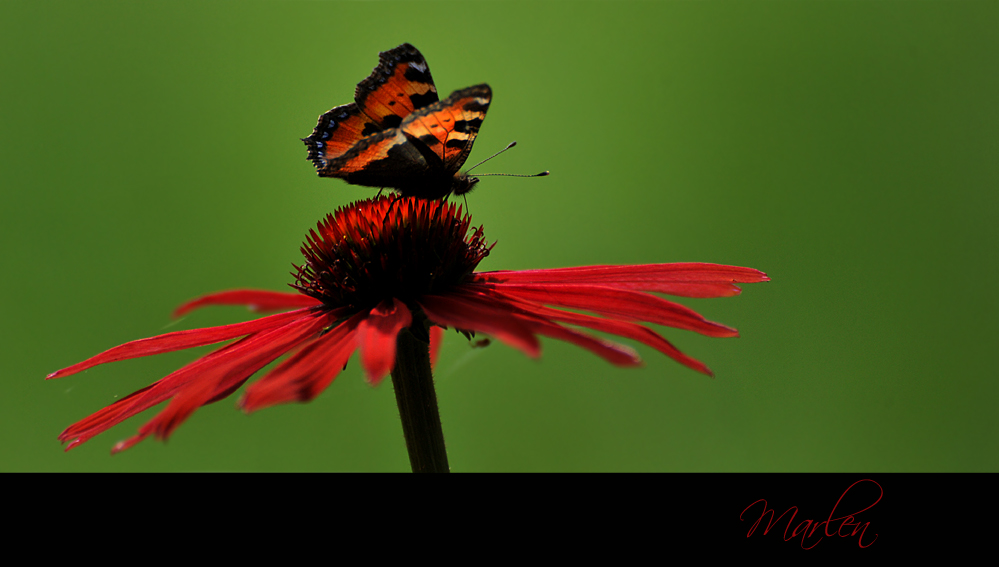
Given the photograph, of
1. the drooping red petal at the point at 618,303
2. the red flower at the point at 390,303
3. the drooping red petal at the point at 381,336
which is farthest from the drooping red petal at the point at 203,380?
the drooping red petal at the point at 618,303

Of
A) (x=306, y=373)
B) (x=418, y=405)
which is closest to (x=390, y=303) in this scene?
(x=418, y=405)

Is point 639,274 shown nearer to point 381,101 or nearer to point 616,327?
point 616,327

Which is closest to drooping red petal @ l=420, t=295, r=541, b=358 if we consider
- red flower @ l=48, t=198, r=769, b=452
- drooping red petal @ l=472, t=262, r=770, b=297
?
red flower @ l=48, t=198, r=769, b=452

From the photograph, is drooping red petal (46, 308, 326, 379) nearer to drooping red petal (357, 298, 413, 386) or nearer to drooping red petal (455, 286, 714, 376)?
drooping red petal (357, 298, 413, 386)

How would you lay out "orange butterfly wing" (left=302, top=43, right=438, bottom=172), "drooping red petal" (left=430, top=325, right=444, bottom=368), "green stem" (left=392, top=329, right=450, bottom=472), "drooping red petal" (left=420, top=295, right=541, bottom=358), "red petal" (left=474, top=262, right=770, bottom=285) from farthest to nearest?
"drooping red petal" (left=430, top=325, right=444, bottom=368), "orange butterfly wing" (left=302, top=43, right=438, bottom=172), "red petal" (left=474, top=262, right=770, bottom=285), "green stem" (left=392, top=329, right=450, bottom=472), "drooping red petal" (left=420, top=295, right=541, bottom=358)

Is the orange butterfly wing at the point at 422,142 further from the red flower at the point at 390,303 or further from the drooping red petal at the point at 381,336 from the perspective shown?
the drooping red petal at the point at 381,336

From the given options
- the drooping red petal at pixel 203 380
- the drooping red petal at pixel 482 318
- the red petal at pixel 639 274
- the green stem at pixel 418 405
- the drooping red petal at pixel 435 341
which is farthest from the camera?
the drooping red petal at pixel 435 341

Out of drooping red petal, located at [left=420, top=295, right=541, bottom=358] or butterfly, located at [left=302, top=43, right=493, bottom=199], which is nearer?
drooping red petal, located at [left=420, top=295, right=541, bottom=358]

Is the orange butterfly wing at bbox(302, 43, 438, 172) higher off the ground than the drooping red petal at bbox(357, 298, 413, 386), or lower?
higher
